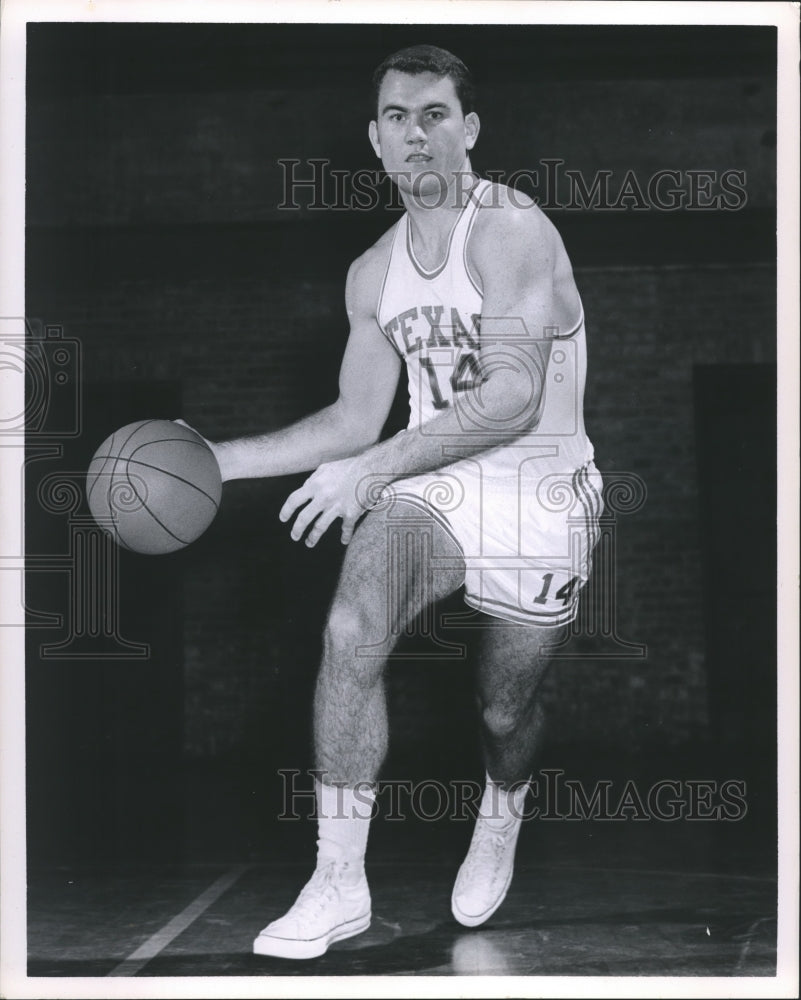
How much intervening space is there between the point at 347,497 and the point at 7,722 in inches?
58.6

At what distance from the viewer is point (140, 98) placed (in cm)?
546

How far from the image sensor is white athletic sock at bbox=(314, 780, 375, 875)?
4.70 metres

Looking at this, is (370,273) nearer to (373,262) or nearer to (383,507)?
(373,262)

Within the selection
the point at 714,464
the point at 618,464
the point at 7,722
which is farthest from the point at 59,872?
the point at 714,464

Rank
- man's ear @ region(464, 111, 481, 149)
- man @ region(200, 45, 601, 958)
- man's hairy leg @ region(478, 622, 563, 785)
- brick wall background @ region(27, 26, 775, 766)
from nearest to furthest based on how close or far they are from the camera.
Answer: man @ region(200, 45, 601, 958)
man's hairy leg @ region(478, 622, 563, 785)
man's ear @ region(464, 111, 481, 149)
brick wall background @ region(27, 26, 775, 766)

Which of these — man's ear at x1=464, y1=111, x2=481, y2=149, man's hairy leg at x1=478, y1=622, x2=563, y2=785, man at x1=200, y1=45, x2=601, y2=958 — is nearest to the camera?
man at x1=200, y1=45, x2=601, y2=958

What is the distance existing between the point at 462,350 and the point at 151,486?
1.23 m

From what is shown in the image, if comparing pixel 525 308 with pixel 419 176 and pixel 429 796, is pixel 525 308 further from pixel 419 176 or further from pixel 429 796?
pixel 429 796

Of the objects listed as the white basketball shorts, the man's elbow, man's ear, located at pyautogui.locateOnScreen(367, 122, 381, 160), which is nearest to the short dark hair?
man's ear, located at pyautogui.locateOnScreen(367, 122, 381, 160)

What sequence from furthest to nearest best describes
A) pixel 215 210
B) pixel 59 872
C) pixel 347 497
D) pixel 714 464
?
pixel 714 464 < pixel 215 210 < pixel 59 872 < pixel 347 497

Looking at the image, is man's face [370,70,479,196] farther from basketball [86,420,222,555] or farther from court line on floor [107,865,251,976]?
court line on floor [107,865,251,976]

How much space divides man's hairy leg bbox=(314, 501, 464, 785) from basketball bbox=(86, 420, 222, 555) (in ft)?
1.98

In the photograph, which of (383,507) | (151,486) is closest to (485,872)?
(383,507)

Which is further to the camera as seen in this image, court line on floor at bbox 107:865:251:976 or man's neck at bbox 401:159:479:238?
man's neck at bbox 401:159:479:238
